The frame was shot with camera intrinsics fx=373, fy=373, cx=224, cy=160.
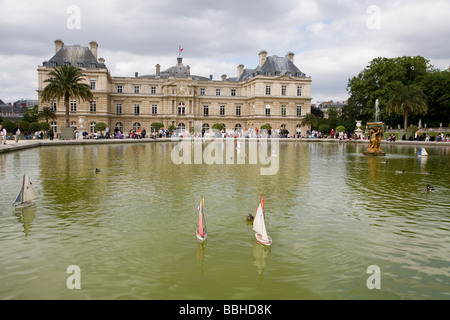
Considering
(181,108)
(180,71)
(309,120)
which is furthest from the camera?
(180,71)

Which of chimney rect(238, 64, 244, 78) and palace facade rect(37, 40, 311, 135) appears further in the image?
chimney rect(238, 64, 244, 78)

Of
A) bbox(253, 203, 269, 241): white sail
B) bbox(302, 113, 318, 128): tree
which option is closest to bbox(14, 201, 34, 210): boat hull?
bbox(253, 203, 269, 241): white sail

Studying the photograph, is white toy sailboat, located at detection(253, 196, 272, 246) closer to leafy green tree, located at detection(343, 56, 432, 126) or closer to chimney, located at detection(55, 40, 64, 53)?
leafy green tree, located at detection(343, 56, 432, 126)

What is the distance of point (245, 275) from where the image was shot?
215 inches

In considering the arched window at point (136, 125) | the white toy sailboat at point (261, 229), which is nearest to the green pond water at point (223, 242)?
the white toy sailboat at point (261, 229)

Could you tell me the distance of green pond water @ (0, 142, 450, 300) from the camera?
5.15 meters

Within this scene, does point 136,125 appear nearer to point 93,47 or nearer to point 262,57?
point 93,47

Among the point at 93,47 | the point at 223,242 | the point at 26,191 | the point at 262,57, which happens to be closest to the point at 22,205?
the point at 26,191

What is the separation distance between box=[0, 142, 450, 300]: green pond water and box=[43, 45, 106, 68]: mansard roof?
53.0 m

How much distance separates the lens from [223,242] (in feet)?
22.3

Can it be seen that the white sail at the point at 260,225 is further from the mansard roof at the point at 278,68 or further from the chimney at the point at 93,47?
the chimney at the point at 93,47

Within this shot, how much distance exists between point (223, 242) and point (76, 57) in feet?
203

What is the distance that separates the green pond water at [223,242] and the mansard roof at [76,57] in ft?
174

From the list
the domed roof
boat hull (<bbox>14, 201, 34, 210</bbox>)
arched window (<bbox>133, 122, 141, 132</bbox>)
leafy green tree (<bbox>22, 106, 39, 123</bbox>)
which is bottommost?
boat hull (<bbox>14, 201, 34, 210</bbox>)
